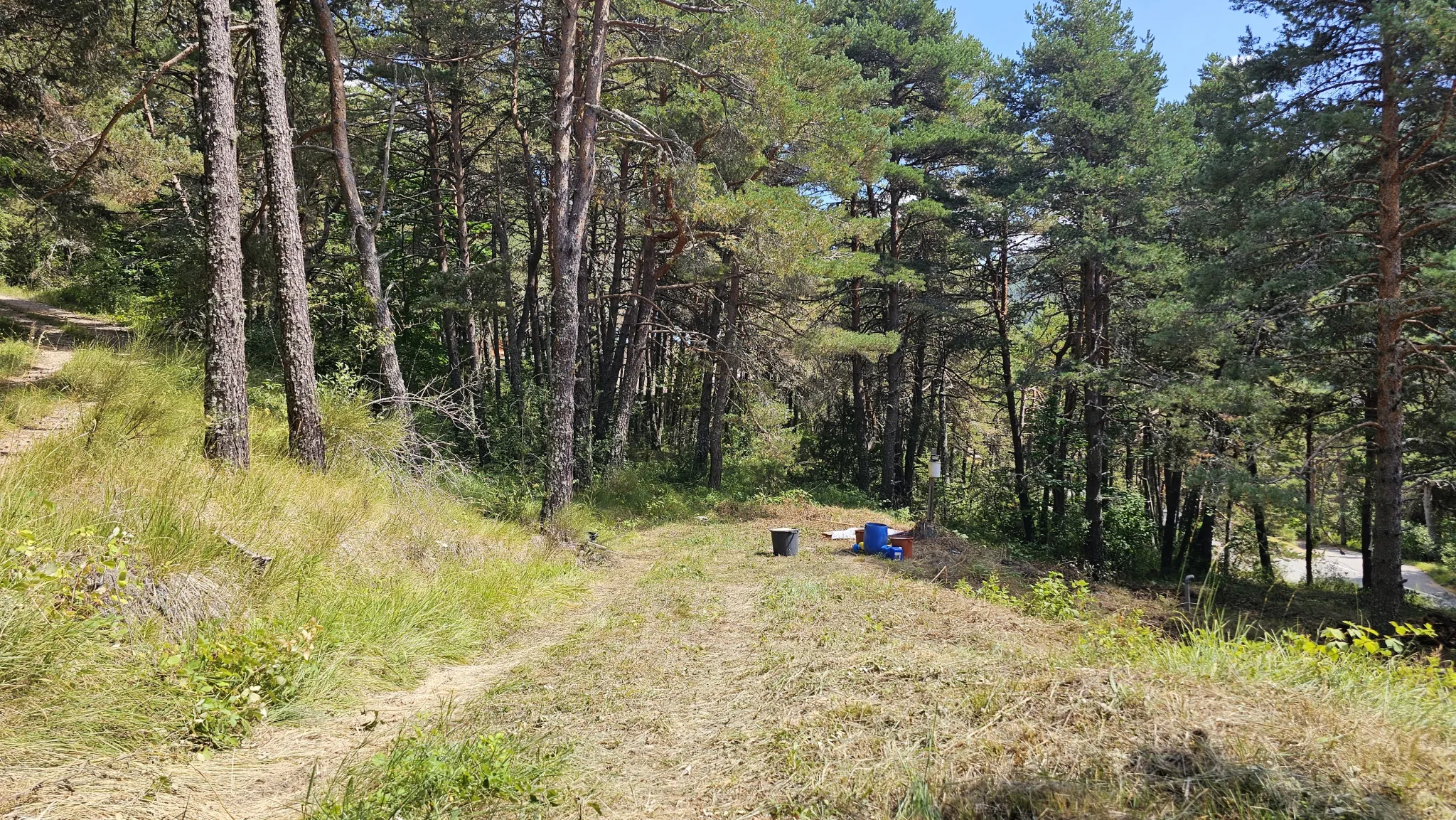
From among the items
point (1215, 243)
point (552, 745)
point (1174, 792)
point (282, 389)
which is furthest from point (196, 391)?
point (1215, 243)

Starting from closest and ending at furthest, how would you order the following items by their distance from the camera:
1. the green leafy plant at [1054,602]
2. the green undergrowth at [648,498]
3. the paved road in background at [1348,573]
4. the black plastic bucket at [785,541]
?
the green leafy plant at [1054,602] → the green undergrowth at [648,498] → the black plastic bucket at [785,541] → the paved road in background at [1348,573]

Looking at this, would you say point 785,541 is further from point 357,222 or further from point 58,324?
point 58,324

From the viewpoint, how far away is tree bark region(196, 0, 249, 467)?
221 inches

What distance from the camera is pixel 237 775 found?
2.78 m

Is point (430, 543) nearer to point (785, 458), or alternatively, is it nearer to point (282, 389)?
point (282, 389)

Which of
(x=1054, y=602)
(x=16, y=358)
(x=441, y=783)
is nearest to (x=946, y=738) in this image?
(x=441, y=783)

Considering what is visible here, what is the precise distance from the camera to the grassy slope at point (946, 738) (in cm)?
223

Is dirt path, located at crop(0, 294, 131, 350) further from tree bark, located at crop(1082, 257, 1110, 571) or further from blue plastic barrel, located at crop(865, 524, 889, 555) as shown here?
tree bark, located at crop(1082, 257, 1110, 571)

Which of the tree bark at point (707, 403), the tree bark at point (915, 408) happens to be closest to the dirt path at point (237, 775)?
the tree bark at point (707, 403)

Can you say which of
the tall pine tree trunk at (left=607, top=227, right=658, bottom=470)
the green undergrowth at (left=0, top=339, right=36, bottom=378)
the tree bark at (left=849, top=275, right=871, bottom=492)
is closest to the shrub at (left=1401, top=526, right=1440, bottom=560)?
the tree bark at (left=849, top=275, right=871, bottom=492)

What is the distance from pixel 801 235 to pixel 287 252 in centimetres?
808

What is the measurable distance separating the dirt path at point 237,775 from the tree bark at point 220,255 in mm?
3160

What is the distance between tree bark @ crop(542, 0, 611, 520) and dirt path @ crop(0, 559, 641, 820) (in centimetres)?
561

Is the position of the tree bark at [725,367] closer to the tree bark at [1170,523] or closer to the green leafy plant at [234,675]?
the green leafy plant at [234,675]
